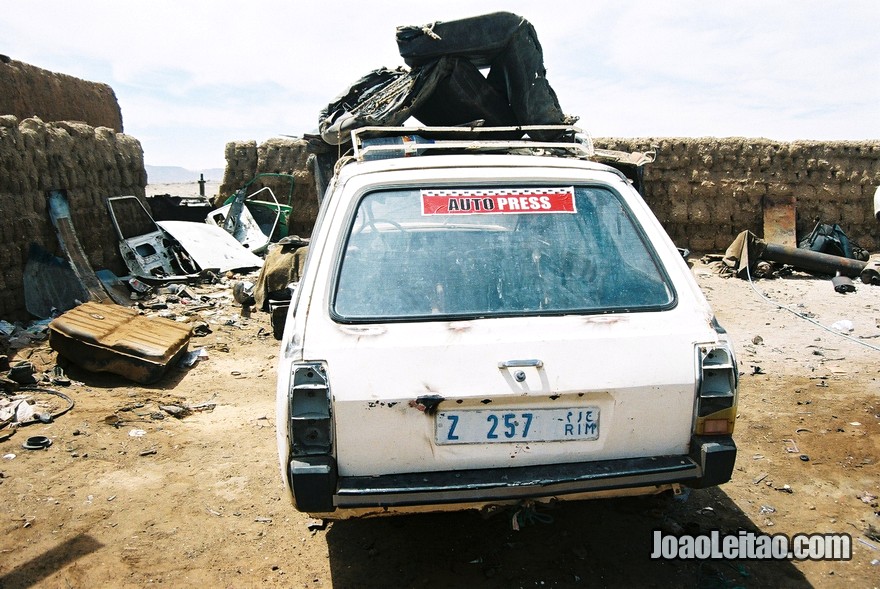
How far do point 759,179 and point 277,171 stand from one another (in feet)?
32.2

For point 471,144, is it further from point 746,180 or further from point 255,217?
point 746,180

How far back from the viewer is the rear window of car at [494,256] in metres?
2.45

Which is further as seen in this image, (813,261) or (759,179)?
(759,179)

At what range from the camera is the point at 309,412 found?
2.19 meters

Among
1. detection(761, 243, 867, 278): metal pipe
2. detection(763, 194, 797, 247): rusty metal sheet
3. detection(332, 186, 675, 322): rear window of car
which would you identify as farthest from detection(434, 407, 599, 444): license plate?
detection(763, 194, 797, 247): rusty metal sheet

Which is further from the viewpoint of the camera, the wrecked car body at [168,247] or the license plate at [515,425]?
the wrecked car body at [168,247]

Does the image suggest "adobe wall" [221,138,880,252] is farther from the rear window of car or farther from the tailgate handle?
the tailgate handle

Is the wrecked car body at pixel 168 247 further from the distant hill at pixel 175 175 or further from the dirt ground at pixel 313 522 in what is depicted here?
the distant hill at pixel 175 175

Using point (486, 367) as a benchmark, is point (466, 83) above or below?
above

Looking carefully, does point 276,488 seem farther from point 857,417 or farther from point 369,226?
point 857,417

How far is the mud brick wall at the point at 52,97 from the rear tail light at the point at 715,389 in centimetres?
868

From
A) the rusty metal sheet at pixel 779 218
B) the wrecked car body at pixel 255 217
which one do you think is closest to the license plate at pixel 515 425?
the wrecked car body at pixel 255 217

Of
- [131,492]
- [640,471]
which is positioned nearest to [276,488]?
[131,492]

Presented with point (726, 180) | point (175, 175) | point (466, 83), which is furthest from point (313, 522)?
point (175, 175)
